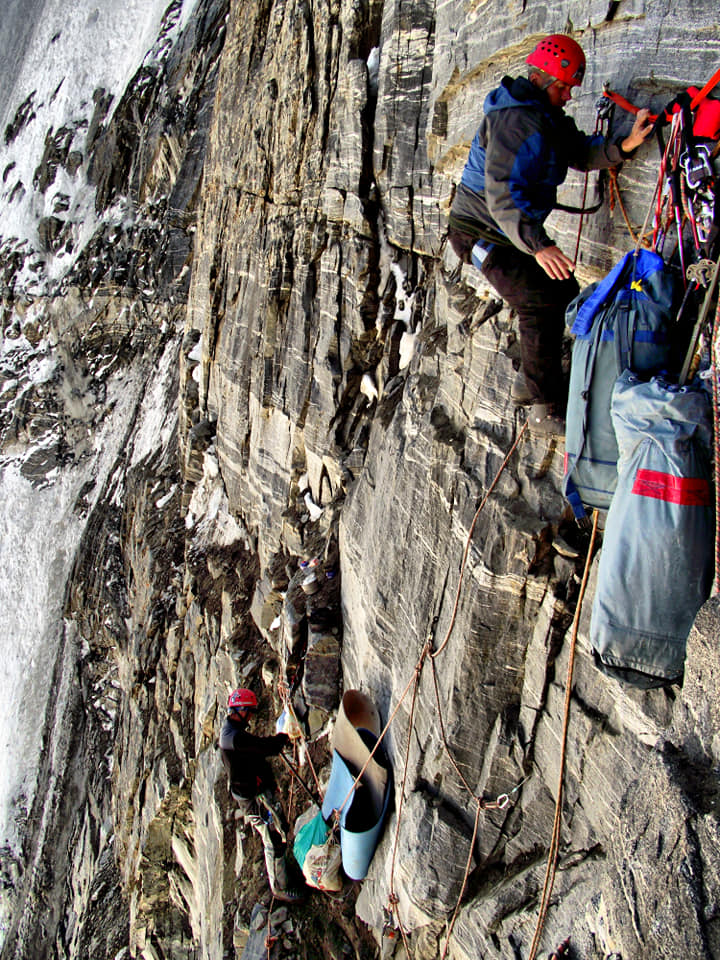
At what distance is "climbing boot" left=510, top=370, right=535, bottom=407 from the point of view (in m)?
4.94

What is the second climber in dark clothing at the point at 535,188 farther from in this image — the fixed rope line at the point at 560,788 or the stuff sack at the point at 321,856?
the stuff sack at the point at 321,856

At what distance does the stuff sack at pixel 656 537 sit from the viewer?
10.7 ft

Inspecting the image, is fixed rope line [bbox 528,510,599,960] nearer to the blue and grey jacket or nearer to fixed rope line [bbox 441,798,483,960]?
fixed rope line [bbox 441,798,483,960]

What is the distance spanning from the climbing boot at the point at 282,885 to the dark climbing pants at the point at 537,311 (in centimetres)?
671

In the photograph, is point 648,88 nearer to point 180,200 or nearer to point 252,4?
point 252,4

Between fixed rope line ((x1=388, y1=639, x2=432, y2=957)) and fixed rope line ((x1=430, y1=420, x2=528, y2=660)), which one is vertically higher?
fixed rope line ((x1=430, y1=420, x2=528, y2=660))

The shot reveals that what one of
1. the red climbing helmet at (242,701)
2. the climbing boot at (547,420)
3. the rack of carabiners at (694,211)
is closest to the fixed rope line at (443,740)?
the climbing boot at (547,420)

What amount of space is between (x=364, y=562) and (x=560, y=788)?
3658 mm

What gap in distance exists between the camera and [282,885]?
782 centimetres

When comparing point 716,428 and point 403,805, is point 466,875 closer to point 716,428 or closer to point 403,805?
point 403,805

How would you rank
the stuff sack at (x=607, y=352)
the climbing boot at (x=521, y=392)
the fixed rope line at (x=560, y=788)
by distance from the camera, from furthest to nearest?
the climbing boot at (x=521, y=392) < the fixed rope line at (x=560, y=788) < the stuff sack at (x=607, y=352)

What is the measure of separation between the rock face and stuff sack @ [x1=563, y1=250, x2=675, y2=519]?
2.99ft

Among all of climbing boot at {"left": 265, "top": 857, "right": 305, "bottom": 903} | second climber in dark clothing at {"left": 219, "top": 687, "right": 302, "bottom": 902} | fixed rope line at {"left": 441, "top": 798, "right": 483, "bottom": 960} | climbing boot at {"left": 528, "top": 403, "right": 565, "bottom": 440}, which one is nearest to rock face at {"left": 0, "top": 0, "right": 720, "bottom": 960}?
fixed rope line at {"left": 441, "top": 798, "right": 483, "bottom": 960}

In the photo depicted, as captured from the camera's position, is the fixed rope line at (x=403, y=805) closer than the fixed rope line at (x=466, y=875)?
No
